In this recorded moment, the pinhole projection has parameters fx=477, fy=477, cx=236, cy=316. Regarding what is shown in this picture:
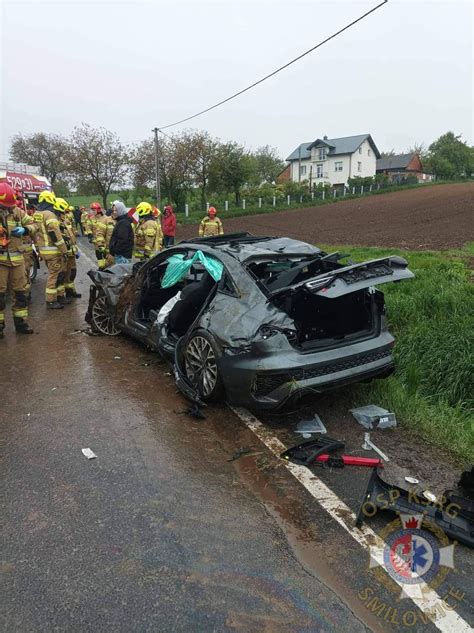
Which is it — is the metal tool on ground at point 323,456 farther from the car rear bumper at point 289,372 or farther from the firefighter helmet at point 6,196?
the firefighter helmet at point 6,196

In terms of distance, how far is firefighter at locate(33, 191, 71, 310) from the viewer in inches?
328

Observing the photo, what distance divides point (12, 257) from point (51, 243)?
65.8 inches

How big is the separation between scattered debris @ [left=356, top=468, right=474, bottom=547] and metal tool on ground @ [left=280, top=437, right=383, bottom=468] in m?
0.41

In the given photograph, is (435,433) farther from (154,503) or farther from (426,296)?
(426,296)

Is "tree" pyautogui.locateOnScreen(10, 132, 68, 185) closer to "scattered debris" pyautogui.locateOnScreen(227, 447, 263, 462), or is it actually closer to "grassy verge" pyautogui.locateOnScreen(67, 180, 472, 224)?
"grassy verge" pyautogui.locateOnScreen(67, 180, 472, 224)

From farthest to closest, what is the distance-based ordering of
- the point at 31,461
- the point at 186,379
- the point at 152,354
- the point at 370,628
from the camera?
the point at 152,354
the point at 186,379
the point at 31,461
the point at 370,628

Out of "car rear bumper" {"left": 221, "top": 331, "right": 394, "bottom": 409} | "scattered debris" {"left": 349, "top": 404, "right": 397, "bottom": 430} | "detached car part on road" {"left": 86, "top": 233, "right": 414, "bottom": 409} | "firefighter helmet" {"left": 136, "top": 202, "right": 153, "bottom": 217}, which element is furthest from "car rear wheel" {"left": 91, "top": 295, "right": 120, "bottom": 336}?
"scattered debris" {"left": 349, "top": 404, "right": 397, "bottom": 430}

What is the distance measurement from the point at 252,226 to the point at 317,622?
27.3 m

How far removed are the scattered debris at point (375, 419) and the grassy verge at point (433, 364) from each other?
0.16m

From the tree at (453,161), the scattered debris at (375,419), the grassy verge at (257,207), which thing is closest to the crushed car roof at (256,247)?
the scattered debris at (375,419)

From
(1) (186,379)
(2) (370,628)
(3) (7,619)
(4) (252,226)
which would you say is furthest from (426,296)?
(4) (252,226)

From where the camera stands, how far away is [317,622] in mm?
2027

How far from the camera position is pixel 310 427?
152 inches

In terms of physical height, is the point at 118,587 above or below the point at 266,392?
below
